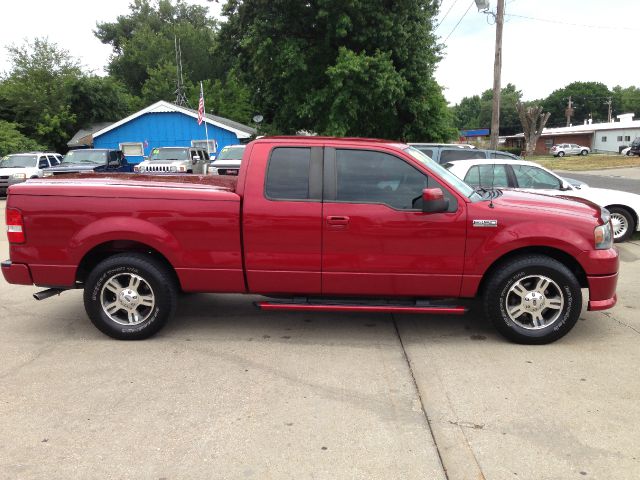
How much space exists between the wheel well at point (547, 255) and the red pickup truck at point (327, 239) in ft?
0.05

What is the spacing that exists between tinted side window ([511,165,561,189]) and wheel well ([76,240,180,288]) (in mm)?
6121

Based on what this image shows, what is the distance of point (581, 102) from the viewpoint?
110312 millimetres

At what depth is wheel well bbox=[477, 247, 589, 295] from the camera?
4.54 metres

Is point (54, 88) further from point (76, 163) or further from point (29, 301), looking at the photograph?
point (29, 301)

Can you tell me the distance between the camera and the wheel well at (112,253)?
469 centimetres

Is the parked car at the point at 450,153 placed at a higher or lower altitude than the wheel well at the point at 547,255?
higher

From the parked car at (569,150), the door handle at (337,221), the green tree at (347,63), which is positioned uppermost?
the green tree at (347,63)

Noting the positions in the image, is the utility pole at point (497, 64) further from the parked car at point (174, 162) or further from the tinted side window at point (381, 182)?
the tinted side window at point (381, 182)

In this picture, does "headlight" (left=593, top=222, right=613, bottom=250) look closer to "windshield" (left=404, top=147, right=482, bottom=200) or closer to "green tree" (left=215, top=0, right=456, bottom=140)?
"windshield" (left=404, top=147, right=482, bottom=200)

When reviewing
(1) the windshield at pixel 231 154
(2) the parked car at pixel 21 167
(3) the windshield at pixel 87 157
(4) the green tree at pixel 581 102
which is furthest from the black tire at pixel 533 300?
(4) the green tree at pixel 581 102

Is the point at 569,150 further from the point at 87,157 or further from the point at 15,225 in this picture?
the point at 15,225

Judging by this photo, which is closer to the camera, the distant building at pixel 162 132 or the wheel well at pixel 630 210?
the wheel well at pixel 630 210

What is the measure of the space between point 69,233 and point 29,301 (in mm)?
2075

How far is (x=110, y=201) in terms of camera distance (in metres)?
4.48
